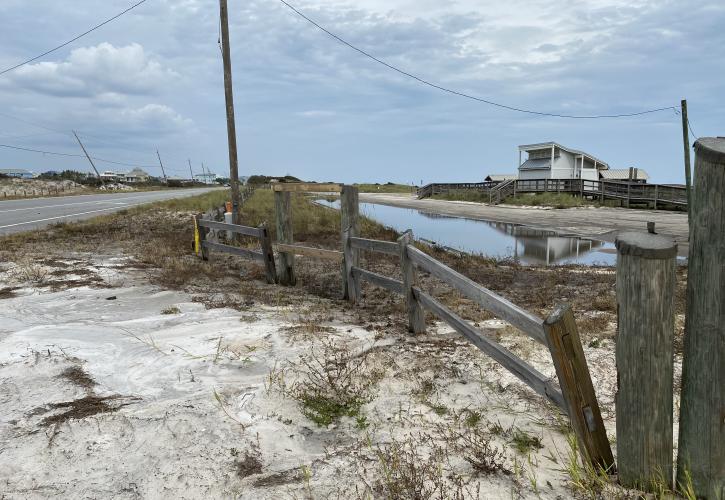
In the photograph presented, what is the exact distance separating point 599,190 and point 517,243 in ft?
72.1

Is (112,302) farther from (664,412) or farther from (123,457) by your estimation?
(664,412)

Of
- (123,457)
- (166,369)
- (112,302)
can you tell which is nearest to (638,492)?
(123,457)

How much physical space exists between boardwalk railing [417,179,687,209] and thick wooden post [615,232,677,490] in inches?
1208

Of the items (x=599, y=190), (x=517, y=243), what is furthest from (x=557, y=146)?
(x=517, y=243)

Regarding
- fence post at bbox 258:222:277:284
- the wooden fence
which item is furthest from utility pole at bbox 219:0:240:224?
the wooden fence

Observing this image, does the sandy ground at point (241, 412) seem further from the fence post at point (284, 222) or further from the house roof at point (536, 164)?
the house roof at point (536, 164)

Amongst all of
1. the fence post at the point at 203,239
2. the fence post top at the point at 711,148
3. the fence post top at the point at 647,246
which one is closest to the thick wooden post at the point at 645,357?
the fence post top at the point at 647,246

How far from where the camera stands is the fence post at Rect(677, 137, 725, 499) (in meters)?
2.19

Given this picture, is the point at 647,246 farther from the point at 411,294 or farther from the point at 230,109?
the point at 230,109

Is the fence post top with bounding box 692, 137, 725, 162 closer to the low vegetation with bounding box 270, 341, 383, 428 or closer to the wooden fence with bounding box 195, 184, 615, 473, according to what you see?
the wooden fence with bounding box 195, 184, 615, 473

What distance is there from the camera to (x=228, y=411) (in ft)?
11.9

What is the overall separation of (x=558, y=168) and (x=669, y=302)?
53338mm

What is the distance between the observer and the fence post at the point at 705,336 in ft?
7.20

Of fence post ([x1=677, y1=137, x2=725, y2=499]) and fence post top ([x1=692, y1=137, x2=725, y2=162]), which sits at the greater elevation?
fence post top ([x1=692, y1=137, x2=725, y2=162])
